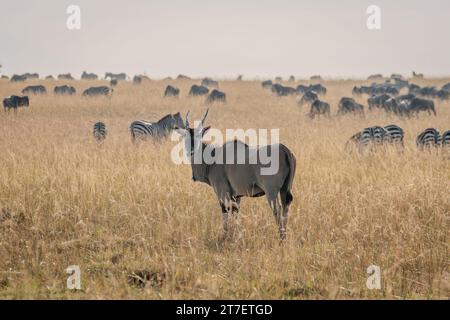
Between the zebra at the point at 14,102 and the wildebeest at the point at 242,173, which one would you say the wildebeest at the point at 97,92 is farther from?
the wildebeest at the point at 242,173

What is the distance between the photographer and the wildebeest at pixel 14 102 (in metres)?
28.7

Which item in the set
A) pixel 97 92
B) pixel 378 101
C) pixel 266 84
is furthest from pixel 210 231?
pixel 266 84

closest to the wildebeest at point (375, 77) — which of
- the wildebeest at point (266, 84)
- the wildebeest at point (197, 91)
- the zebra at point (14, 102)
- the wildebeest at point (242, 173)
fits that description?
the wildebeest at point (266, 84)

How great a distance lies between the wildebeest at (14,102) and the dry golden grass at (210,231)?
16850 mm

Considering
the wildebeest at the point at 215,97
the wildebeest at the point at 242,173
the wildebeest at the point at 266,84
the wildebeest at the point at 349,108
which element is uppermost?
the wildebeest at the point at 266,84

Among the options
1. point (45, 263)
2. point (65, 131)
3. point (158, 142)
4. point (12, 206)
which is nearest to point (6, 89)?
point (65, 131)

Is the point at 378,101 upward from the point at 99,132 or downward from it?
upward

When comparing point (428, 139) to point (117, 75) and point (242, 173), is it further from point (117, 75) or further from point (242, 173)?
point (117, 75)

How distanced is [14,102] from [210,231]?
24.2 metres

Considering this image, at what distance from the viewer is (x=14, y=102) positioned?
95.3ft
